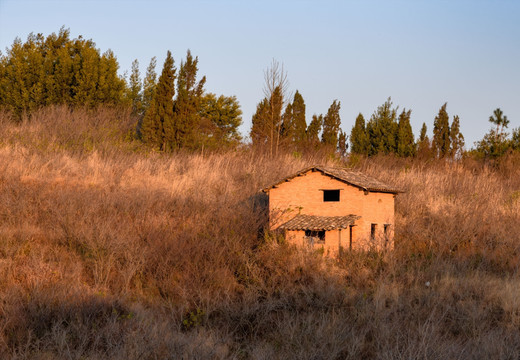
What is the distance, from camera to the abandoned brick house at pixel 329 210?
15.1m

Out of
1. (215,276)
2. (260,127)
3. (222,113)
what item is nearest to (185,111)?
(260,127)

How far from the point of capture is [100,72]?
30344mm

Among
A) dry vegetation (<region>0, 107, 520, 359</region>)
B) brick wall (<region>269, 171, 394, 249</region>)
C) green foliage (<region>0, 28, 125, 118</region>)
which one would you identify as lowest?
dry vegetation (<region>0, 107, 520, 359</region>)

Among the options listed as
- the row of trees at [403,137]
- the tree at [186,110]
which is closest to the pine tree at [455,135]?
the row of trees at [403,137]

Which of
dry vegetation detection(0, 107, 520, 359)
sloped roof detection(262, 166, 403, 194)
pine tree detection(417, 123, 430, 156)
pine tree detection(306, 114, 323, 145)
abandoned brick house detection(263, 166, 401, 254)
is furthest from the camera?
pine tree detection(306, 114, 323, 145)

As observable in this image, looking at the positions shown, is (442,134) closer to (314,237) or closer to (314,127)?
(314,127)

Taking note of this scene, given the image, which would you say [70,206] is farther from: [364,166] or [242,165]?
[364,166]

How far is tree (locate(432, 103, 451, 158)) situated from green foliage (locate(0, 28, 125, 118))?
2023 cm

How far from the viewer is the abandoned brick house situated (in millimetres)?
15070

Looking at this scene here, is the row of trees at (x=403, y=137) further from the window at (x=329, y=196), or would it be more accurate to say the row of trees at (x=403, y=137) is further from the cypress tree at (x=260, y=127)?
the window at (x=329, y=196)

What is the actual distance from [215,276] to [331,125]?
86.1 feet

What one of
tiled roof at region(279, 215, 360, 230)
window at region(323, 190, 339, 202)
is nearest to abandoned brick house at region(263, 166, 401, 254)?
tiled roof at region(279, 215, 360, 230)

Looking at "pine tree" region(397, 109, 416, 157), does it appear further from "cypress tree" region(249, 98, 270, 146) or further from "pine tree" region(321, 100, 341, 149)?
"cypress tree" region(249, 98, 270, 146)

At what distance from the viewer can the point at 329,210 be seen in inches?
623
